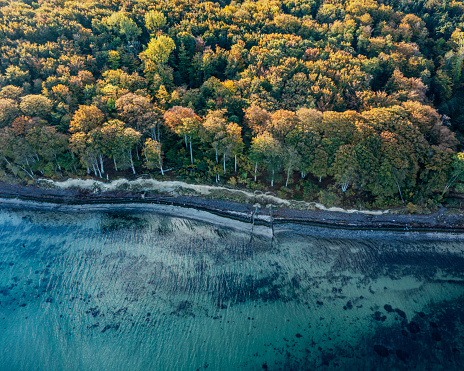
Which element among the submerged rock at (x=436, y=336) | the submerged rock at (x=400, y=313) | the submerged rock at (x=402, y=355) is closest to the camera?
the submerged rock at (x=402, y=355)

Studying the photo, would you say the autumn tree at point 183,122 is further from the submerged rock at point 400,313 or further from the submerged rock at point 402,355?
the submerged rock at point 402,355

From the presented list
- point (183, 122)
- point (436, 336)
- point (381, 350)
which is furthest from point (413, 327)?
point (183, 122)

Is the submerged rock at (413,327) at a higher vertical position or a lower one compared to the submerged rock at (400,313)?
lower

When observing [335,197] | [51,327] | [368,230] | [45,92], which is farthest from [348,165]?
[45,92]

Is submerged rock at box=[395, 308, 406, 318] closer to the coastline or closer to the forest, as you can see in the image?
the coastline

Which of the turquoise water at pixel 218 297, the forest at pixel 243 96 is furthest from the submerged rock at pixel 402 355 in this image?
the forest at pixel 243 96

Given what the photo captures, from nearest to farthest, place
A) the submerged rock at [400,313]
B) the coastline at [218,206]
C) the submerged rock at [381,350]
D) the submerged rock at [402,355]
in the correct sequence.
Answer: the submerged rock at [402,355], the submerged rock at [381,350], the submerged rock at [400,313], the coastline at [218,206]

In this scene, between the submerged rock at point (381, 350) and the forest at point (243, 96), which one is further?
the forest at point (243, 96)
